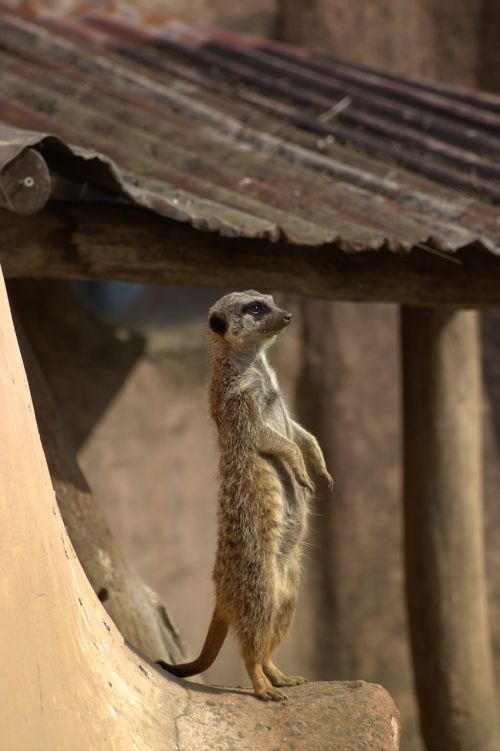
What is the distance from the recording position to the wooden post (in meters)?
4.55

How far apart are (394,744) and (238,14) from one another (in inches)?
174

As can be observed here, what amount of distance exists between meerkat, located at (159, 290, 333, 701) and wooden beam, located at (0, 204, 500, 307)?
293 millimetres

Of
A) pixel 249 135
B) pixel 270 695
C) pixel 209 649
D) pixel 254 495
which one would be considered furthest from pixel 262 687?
pixel 249 135

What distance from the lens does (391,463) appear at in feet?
20.9

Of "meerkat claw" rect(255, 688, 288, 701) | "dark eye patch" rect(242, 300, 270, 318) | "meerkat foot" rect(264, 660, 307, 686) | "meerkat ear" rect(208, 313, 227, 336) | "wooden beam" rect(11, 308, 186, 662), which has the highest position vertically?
"dark eye patch" rect(242, 300, 270, 318)

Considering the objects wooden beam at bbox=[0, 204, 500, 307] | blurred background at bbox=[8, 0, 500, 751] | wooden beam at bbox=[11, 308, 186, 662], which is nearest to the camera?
wooden beam at bbox=[0, 204, 500, 307]

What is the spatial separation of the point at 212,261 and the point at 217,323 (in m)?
0.34

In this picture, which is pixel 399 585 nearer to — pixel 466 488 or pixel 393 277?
pixel 466 488

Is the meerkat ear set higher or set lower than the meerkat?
higher

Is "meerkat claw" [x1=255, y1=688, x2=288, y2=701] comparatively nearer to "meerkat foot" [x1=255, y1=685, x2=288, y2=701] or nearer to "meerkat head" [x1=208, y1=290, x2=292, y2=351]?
"meerkat foot" [x1=255, y1=685, x2=288, y2=701]

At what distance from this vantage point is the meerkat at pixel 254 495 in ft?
8.98

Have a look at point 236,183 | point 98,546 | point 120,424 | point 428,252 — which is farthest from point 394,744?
point 120,424

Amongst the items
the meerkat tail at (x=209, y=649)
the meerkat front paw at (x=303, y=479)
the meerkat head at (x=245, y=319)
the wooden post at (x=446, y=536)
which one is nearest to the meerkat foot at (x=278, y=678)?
the meerkat tail at (x=209, y=649)

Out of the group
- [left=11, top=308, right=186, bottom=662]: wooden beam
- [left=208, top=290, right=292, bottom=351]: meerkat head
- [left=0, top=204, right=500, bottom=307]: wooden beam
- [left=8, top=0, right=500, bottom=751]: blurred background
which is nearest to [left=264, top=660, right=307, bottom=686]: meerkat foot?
[left=11, top=308, right=186, bottom=662]: wooden beam
